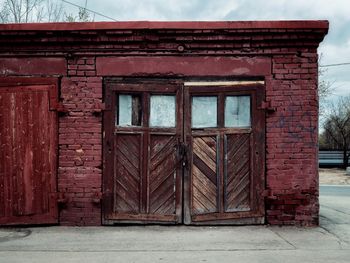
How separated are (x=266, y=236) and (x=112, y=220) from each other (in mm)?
2503

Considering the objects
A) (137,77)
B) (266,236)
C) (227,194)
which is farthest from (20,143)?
(266,236)

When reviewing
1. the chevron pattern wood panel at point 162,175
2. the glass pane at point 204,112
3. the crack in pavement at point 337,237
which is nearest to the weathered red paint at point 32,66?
the chevron pattern wood panel at point 162,175

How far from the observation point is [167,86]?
7266 millimetres

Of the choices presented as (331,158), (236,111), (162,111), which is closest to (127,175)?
(162,111)

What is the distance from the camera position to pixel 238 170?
23.9 feet

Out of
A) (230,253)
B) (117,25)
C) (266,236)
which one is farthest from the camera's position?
(117,25)

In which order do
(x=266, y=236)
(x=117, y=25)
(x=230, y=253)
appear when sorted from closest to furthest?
(x=230, y=253) < (x=266, y=236) < (x=117, y=25)

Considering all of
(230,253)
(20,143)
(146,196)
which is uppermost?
(20,143)

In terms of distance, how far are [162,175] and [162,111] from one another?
3.51 feet

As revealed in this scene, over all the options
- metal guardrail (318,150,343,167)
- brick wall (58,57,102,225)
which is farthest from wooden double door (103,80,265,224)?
metal guardrail (318,150,343,167)

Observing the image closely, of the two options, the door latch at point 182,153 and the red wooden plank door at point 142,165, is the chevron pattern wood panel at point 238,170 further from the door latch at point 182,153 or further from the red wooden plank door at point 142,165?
the red wooden plank door at point 142,165

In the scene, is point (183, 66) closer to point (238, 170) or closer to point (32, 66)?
point (238, 170)

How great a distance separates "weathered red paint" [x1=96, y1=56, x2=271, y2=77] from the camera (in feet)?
23.9

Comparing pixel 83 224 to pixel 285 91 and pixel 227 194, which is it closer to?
pixel 227 194
